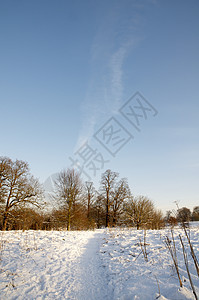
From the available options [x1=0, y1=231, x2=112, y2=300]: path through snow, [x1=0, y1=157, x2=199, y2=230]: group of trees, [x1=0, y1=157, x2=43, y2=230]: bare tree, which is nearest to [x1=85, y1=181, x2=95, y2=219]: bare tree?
[x1=0, y1=157, x2=199, y2=230]: group of trees

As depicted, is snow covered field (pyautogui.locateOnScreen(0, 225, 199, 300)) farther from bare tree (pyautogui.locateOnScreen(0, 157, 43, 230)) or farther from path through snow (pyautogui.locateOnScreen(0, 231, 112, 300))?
bare tree (pyautogui.locateOnScreen(0, 157, 43, 230))

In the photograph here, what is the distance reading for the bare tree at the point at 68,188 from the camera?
19028 mm

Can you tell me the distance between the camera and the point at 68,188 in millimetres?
19578

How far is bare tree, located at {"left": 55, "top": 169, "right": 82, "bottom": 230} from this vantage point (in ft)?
62.4

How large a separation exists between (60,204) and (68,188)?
7.33 ft

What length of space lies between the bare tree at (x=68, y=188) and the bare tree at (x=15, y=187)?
2.79 metres

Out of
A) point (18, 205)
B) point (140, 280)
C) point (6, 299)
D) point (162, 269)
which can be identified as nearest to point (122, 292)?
point (140, 280)

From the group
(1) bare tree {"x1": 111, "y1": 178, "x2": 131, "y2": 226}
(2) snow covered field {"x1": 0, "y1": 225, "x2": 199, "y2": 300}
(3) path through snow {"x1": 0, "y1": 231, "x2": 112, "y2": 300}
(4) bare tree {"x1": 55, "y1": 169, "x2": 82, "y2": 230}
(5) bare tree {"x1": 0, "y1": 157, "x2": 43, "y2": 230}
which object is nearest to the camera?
(2) snow covered field {"x1": 0, "y1": 225, "x2": 199, "y2": 300}

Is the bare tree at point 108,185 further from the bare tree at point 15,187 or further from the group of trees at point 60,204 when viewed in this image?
the bare tree at point 15,187

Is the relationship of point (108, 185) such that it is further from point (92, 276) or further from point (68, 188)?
point (92, 276)

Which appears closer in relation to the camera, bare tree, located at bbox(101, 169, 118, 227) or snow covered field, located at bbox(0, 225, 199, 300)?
snow covered field, located at bbox(0, 225, 199, 300)

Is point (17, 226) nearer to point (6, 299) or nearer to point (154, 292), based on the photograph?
point (6, 299)

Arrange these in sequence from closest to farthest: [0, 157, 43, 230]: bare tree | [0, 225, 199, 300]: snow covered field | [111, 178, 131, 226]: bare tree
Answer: [0, 225, 199, 300]: snow covered field
[0, 157, 43, 230]: bare tree
[111, 178, 131, 226]: bare tree

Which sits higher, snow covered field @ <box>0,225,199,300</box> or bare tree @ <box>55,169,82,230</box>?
bare tree @ <box>55,169,82,230</box>
